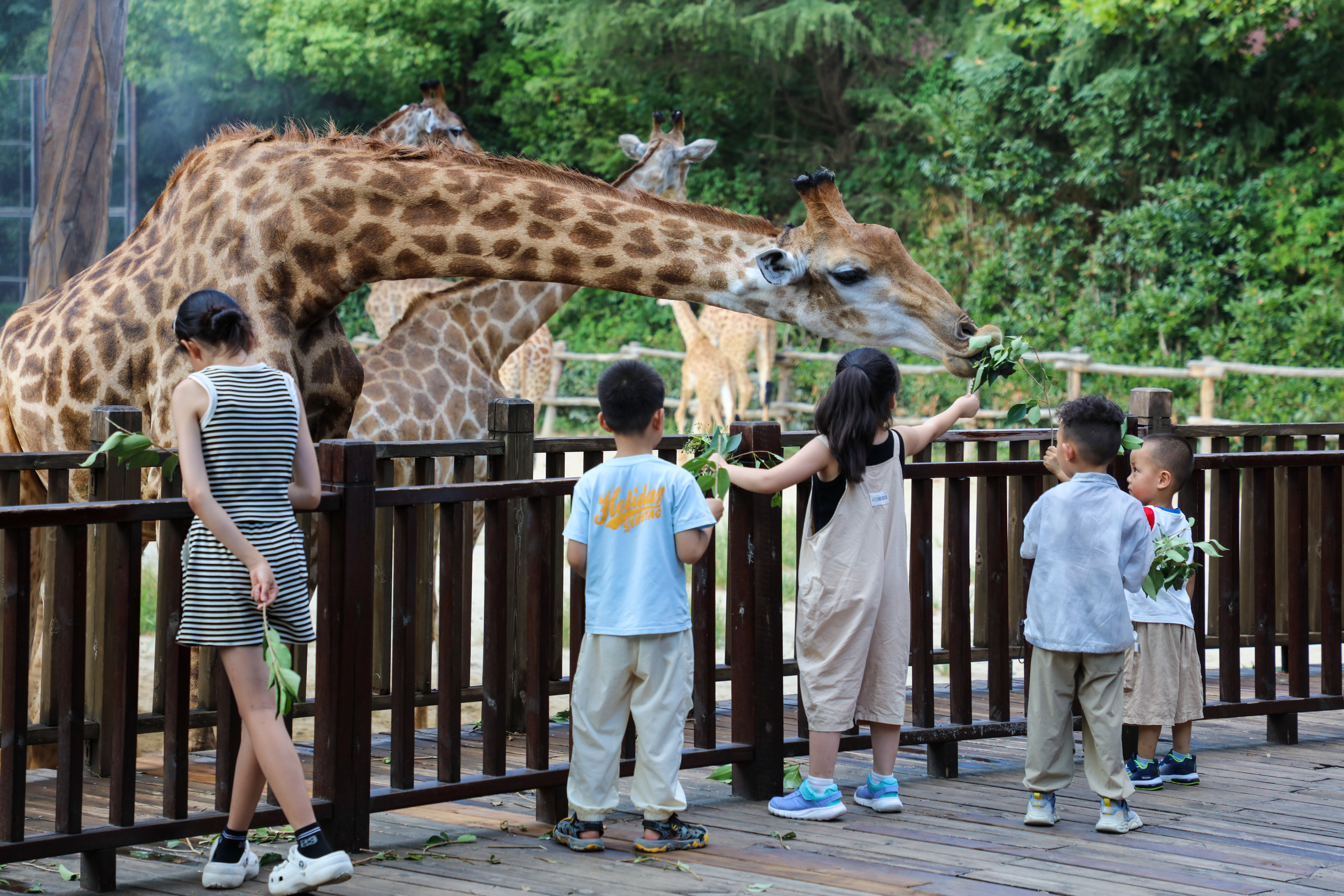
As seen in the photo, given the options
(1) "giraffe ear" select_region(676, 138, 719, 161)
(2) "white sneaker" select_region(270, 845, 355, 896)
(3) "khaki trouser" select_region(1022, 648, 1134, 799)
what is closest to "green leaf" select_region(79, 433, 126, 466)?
(2) "white sneaker" select_region(270, 845, 355, 896)

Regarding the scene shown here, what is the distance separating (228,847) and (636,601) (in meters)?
1.18

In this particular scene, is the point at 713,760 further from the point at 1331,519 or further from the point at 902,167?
the point at 902,167

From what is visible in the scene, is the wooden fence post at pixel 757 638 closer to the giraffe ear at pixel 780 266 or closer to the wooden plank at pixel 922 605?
the wooden plank at pixel 922 605

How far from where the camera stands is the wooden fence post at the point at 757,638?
429 cm

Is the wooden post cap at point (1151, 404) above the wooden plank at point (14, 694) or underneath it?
above

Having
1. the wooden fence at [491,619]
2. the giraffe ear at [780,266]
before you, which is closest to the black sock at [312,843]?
the wooden fence at [491,619]

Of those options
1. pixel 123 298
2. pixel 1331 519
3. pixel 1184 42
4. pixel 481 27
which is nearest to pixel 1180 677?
pixel 1331 519

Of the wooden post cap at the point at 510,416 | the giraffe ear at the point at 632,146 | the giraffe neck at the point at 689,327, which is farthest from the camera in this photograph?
the giraffe neck at the point at 689,327

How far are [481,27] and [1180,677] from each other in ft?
74.3

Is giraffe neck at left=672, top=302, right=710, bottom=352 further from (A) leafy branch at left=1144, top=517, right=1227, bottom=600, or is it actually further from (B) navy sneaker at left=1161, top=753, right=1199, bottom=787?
(A) leafy branch at left=1144, top=517, right=1227, bottom=600

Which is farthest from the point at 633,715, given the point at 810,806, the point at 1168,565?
the point at 1168,565

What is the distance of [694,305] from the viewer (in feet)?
73.2

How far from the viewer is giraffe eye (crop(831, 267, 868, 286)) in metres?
5.03

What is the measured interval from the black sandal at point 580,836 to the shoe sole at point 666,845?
0.34 ft
